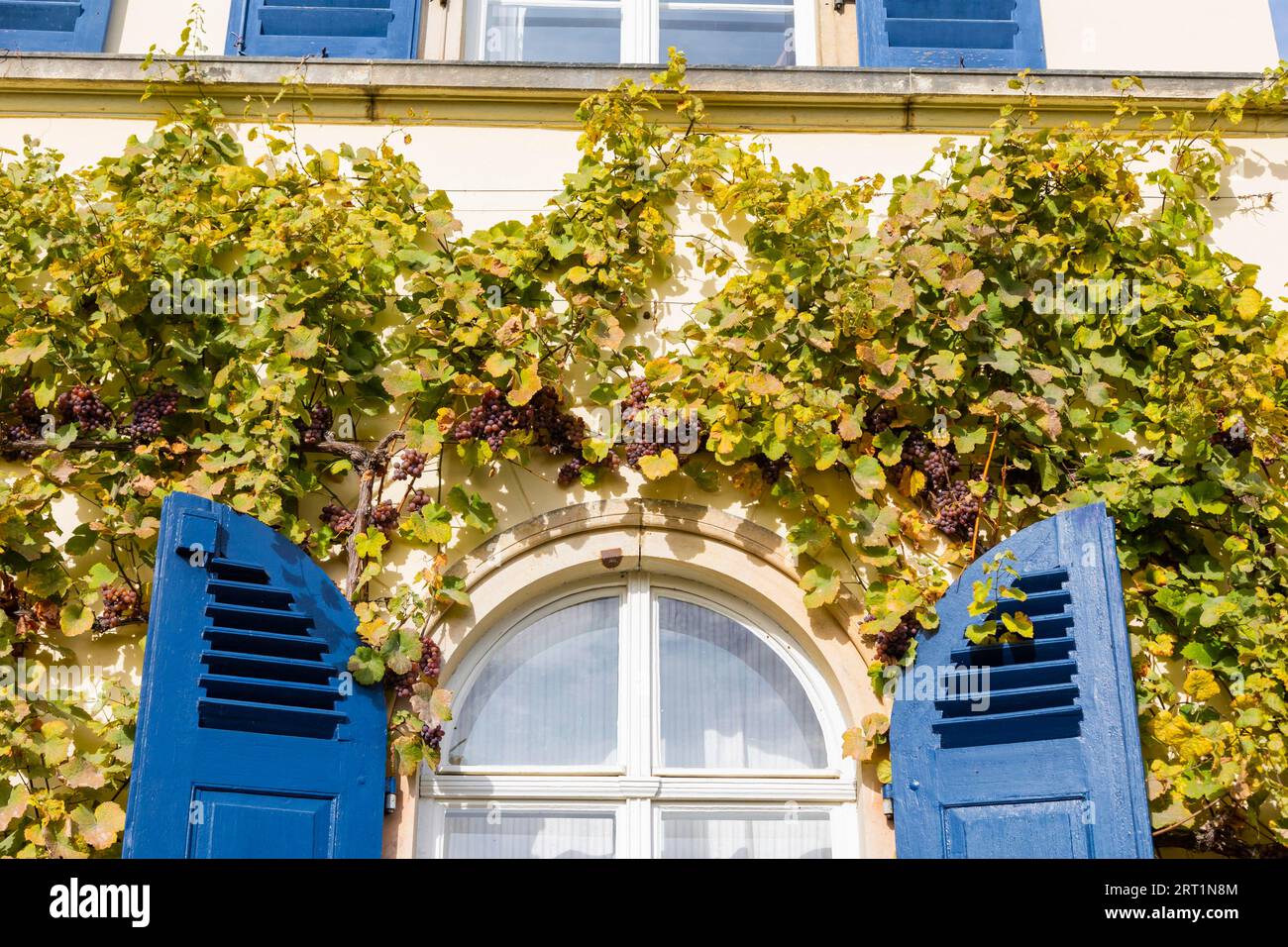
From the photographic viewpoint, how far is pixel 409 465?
14.8 feet

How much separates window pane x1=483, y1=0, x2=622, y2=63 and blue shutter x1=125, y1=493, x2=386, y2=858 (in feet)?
7.04

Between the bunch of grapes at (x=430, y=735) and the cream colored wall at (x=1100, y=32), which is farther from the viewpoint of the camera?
the cream colored wall at (x=1100, y=32)

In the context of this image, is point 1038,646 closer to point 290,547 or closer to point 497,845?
point 497,845

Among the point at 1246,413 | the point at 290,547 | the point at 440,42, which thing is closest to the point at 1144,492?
the point at 1246,413

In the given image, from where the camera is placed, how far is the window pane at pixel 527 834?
4.32m

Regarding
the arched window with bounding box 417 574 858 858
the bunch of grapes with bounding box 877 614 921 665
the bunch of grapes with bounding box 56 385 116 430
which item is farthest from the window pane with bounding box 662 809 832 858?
the bunch of grapes with bounding box 56 385 116 430

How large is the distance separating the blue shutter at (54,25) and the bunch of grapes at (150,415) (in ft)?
4.53

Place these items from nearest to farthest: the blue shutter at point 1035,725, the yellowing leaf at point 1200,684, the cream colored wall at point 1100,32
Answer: the blue shutter at point 1035,725, the yellowing leaf at point 1200,684, the cream colored wall at point 1100,32

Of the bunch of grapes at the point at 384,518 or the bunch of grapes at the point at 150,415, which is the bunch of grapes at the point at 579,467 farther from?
the bunch of grapes at the point at 150,415

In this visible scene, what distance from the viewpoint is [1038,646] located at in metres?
4.07

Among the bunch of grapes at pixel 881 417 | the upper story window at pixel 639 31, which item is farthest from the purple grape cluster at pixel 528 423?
the upper story window at pixel 639 31

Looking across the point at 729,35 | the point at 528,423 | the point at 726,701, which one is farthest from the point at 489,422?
the point at 729,35

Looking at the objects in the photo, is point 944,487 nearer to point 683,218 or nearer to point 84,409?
point 683,218

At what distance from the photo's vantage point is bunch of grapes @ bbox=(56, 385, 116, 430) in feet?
15.1
